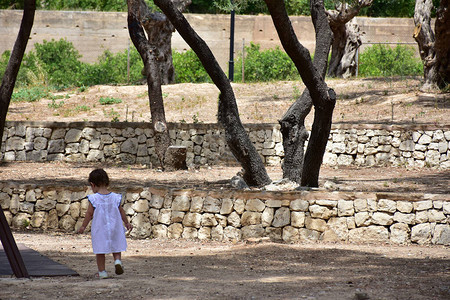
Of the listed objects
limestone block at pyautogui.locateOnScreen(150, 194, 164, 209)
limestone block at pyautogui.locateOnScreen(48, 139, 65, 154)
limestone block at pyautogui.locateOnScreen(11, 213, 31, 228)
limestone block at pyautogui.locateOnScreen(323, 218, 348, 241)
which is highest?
limestone block at pyautogui.locateOnScreen(48, 139, 65, 154)

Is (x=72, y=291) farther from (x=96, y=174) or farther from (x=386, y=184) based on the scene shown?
(x=386, y=184)

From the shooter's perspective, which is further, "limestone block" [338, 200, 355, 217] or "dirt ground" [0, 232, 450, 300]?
"limestone block" [338, 200, 355, 217]

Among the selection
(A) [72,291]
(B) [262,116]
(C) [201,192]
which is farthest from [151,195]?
(B) [262,116]

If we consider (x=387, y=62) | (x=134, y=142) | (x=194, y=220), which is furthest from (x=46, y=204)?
(x=387, y=62)


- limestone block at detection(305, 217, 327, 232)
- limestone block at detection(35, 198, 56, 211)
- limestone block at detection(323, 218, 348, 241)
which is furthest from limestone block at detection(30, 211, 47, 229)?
limestone block at detection(323, 218, 348, 241)

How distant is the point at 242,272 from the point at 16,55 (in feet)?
23.0

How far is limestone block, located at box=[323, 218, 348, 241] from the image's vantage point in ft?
27.0

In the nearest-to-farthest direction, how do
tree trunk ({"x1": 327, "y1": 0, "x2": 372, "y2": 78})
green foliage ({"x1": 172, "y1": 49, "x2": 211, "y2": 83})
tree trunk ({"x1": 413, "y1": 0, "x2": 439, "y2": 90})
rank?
tree trunk ({"x1": 413, "y1": 0, "x2": 439, "y2": 90}) < tree trunk ({"x1": 327, "y1": 0, "x2": 372, "y2": 78}) < green foliage ({"x1": 172, "y1": 49, "x2": 211, "y2": 83})

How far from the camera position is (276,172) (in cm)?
1359

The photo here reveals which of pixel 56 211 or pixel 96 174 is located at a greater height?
pixel 96 174

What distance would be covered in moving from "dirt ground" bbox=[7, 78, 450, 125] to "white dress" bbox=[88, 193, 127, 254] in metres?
9.77

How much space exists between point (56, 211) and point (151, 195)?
1477mm

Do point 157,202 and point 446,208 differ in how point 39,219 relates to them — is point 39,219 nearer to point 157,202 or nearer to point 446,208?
point 157,202

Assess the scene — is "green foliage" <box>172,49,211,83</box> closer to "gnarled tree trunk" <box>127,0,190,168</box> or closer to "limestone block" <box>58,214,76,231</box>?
"gnarled tree trunk" <box>127,0,190,168</box>
